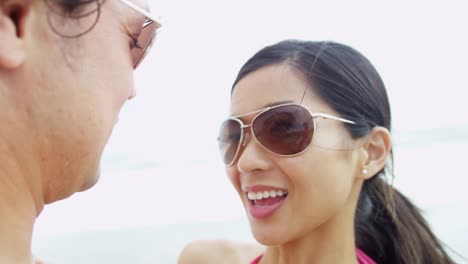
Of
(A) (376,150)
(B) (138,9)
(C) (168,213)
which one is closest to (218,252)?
(A) (376,150)

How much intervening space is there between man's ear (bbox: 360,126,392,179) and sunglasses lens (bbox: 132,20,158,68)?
4.01ft

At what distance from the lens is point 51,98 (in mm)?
977

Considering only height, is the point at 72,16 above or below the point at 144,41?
above

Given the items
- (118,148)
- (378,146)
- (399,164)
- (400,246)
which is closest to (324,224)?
(378,146)

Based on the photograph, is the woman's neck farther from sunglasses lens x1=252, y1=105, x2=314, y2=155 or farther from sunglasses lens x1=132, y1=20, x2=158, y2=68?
sunglasses lens x1=132, y1=20, x2=158, y2=68

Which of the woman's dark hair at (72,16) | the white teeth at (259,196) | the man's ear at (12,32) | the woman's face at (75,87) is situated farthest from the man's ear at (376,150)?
the man's ear at (12,32)

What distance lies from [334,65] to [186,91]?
1160 centimetres

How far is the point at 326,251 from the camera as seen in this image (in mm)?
2221

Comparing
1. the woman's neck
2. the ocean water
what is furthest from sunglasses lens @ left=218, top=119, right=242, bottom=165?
the ocean water

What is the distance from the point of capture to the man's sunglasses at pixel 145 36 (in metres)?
1.24

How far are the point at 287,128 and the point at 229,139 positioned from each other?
0.31 meters

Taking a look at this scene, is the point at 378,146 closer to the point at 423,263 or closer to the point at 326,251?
the point at 326,251

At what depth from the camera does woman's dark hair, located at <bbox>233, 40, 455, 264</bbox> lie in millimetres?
2143

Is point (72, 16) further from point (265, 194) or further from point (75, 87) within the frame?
point (265, 194)
